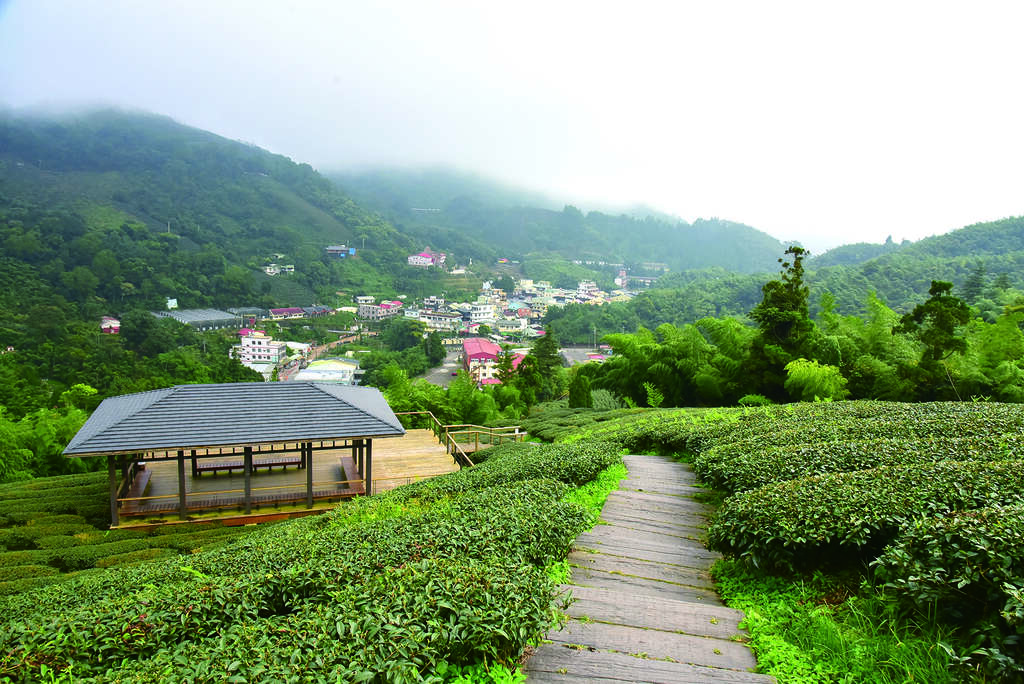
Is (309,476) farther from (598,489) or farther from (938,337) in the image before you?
(938,337)

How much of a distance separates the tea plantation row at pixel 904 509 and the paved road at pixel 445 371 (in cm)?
4028

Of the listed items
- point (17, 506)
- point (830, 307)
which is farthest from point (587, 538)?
point (830, 307)

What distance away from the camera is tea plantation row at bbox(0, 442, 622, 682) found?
2.43m

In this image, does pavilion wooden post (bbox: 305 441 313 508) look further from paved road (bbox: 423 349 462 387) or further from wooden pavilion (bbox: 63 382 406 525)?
paved road (bbox: 423 349 462 387)

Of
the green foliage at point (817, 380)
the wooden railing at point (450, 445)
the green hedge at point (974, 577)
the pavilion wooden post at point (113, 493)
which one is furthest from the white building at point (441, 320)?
the green hedge at point (974, 577)

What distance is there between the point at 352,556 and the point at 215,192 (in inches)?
4925

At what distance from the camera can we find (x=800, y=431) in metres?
6.48

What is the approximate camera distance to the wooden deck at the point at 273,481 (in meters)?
10.0

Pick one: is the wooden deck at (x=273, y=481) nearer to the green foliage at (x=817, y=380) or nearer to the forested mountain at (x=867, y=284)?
the green foliage at (x=817, y=380)

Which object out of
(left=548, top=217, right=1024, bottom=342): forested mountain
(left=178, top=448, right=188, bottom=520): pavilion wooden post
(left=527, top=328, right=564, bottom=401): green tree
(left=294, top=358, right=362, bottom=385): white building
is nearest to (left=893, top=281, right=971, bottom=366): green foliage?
(left=178, top=448, right=188, bottom=520): pavilion wooden post

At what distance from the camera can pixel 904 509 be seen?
3.57 metres

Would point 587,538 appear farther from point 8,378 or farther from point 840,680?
point 8,378

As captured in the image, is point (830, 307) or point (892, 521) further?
point (830, 307)

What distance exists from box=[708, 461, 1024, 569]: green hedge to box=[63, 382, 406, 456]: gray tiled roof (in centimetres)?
760
